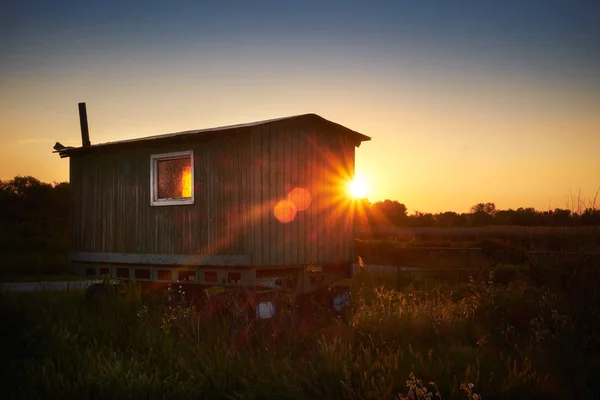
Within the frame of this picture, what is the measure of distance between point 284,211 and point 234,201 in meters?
1.17

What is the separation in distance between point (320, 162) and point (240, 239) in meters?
3.11

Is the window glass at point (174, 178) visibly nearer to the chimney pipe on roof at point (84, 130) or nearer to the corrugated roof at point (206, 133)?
the corrugated roof at point (206, 133)

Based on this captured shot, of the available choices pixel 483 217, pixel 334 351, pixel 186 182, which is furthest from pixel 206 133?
pixel 483 217

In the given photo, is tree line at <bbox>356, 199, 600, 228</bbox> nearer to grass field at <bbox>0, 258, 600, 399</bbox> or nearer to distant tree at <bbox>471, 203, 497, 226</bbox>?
distant tree at <bbox>471, 203, 497, 226</bbox>

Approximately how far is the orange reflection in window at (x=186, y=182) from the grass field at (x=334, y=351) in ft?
7.99

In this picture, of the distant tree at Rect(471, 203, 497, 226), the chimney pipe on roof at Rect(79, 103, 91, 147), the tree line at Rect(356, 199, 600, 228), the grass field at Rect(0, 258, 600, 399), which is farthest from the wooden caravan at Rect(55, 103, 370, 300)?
the distant tree at Rect(471, 203, 497, 226)

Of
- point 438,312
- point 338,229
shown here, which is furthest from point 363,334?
point 338,229

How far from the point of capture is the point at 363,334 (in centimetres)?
863

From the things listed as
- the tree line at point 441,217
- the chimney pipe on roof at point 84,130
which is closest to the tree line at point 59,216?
the tree line at point 441,217

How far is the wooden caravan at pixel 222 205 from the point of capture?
11453mm

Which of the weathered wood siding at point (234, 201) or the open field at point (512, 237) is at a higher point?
the weathered wood siding at point (234, 201)

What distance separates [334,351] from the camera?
7180 millimetres

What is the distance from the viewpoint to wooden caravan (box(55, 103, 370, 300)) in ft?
37.6

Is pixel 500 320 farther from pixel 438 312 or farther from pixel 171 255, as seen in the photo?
pixel 171 255
